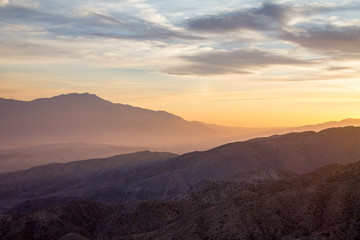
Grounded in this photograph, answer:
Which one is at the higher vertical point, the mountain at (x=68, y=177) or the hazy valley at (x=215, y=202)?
the hazy valley at (x=215, y=202)

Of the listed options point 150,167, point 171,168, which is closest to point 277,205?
point 171,168

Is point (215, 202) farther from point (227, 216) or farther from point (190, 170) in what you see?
point (190, 170)

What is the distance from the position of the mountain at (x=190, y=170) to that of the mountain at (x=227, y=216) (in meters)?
46.8

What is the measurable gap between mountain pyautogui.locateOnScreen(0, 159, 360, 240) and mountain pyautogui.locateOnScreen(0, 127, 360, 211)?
4678cm

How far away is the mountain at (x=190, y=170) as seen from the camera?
123938 millimetres

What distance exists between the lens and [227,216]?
50.7 m

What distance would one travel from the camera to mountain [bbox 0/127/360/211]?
123938 millimetres

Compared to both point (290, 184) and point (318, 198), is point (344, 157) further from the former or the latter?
point (318, 198)

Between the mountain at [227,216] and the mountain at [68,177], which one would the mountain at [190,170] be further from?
the mountain at [227,216]

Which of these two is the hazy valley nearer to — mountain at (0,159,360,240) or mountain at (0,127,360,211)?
mountain at (0,159,360,240)

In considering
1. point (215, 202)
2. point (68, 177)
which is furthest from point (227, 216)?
point (68, 177)

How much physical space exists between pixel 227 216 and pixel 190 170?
7992 centimetres

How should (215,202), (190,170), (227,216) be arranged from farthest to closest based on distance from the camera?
(190,170) < (215,202) < (227,216)

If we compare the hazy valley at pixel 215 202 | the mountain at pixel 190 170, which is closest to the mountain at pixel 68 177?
the mountain at pixel 190 170
